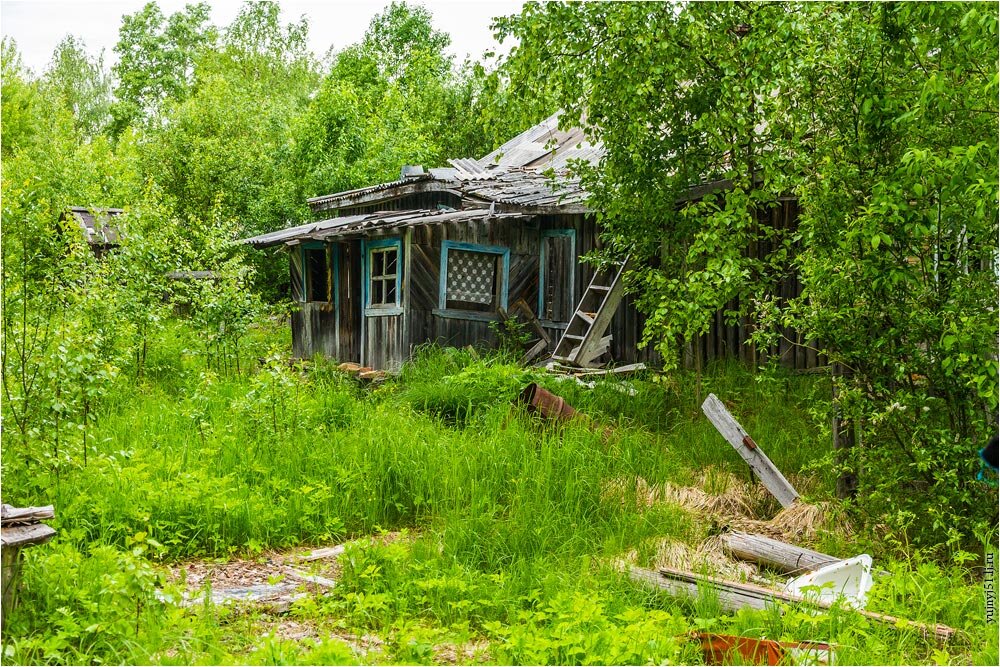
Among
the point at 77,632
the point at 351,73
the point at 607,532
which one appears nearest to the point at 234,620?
the point at 77,632


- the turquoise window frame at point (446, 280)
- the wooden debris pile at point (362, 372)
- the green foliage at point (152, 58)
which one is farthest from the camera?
the green foliage at point (152, 58)

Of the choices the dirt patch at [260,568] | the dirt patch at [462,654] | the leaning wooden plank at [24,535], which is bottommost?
the dirt patch at [462,654]

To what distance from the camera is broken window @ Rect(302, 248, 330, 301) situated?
15.6m

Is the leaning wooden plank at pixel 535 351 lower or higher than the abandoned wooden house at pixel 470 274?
lower

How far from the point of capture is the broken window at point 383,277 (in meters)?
13.4

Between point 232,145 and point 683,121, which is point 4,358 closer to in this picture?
point 683,121

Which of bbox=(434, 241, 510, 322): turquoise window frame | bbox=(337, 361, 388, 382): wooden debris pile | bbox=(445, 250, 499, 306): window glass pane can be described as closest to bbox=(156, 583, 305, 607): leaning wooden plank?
A: bbox=(337, 361, 388, 382): wooden debris pile

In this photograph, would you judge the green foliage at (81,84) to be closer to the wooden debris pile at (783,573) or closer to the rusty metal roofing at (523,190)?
the rusty metal roofing at (523,190)

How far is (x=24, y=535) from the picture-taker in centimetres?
441

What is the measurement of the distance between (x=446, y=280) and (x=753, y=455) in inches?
271

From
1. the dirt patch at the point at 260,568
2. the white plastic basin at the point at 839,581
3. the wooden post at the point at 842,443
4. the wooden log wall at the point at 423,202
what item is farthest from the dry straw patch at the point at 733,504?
the wooden log wall at the point at 423,202

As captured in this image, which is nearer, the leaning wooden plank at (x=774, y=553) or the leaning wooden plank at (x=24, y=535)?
the leaning wooden plank at (x=24, y=535)

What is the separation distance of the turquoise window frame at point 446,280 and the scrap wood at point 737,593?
25.7 ft

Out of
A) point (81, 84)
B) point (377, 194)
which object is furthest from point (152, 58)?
point (377, 194)
